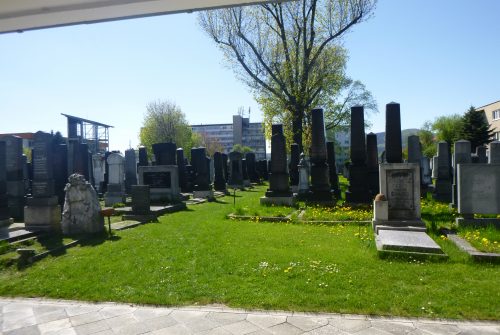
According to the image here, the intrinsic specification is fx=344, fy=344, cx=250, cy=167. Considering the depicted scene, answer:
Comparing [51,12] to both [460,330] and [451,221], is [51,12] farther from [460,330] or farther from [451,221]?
[451,221]

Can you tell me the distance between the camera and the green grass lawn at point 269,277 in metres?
4.60

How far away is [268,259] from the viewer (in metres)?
6.58

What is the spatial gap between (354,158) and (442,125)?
193 ft

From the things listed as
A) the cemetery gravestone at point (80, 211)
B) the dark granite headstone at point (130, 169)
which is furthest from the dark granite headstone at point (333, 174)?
the cemetery gravestone at point (80, 211)

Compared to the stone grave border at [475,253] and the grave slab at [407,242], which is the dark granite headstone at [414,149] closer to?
the grave slab at [407,242]

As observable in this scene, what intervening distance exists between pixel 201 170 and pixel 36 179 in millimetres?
10977

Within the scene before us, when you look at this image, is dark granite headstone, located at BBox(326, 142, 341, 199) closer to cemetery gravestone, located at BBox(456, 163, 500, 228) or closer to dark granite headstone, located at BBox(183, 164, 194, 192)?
cemetery gravestone, located at BBox(456, 163, 500, 228)

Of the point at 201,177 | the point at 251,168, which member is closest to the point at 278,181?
the point at 201,177

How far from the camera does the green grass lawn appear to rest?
460cm

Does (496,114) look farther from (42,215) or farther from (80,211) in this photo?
(42,215)

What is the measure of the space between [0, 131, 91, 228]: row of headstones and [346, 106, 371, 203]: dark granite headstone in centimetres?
1094

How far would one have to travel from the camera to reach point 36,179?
10.6 metres

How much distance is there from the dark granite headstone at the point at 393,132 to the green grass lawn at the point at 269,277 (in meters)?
3.89

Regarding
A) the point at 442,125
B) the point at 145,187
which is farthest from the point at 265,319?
the point at 442,125
